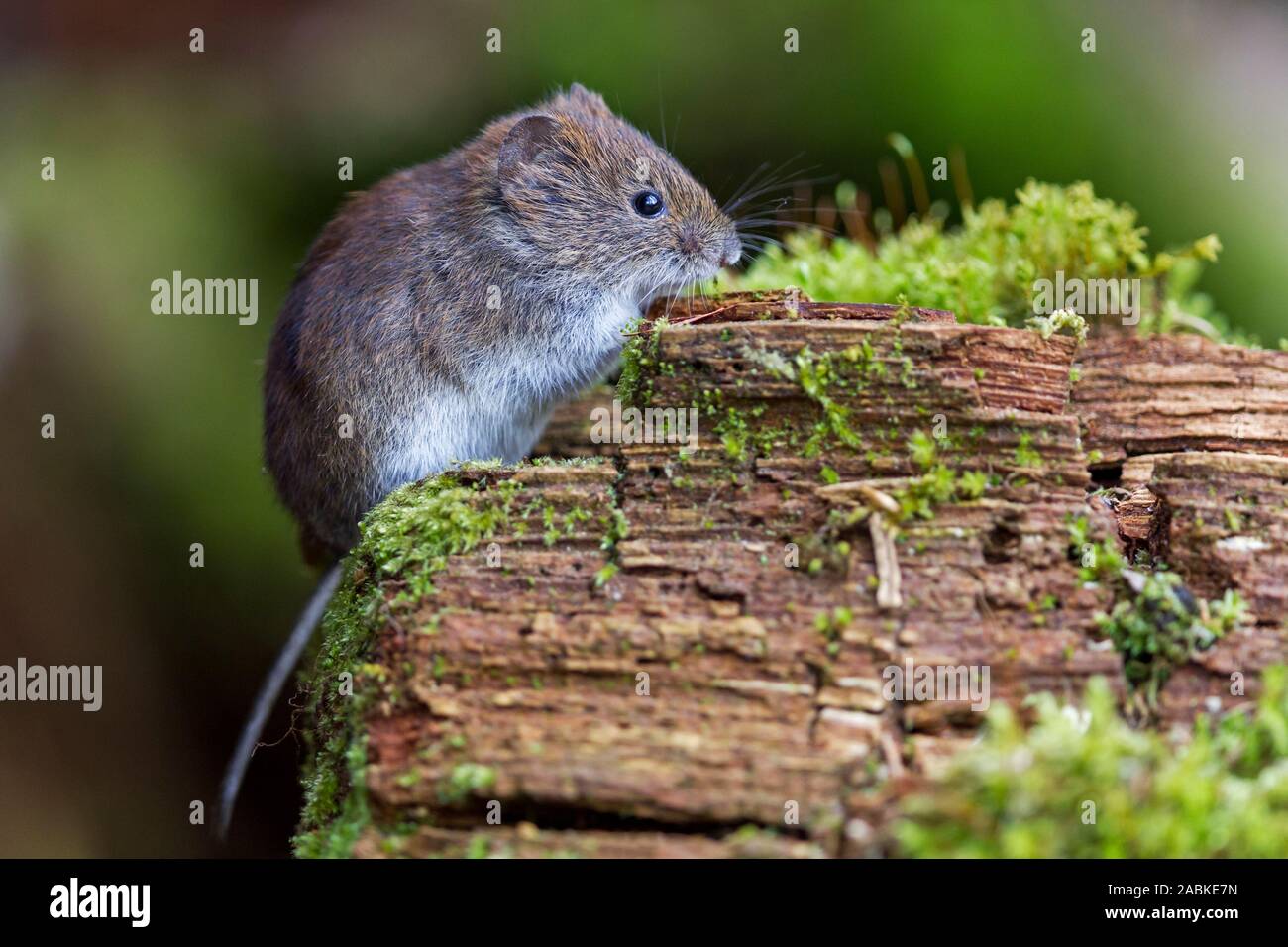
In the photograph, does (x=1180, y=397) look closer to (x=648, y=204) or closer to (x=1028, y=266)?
(x=1028, y=266)

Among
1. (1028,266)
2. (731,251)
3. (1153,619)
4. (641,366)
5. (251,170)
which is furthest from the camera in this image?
(251,170)

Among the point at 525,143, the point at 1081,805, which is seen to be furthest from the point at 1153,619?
the point at 525,143

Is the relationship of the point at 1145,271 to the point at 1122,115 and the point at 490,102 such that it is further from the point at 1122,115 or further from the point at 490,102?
the point at 490,102

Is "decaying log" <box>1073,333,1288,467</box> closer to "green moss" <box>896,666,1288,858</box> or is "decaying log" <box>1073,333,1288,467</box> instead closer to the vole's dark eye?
"green moss" <box>896,666,1288,858</box>

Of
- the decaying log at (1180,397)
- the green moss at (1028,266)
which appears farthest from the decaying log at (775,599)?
the green moss at (1028,266)

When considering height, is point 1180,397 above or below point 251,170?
below

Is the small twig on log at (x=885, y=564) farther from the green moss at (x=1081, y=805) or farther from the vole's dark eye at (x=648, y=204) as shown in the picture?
the vole's dark eye at (x=648, y=204)

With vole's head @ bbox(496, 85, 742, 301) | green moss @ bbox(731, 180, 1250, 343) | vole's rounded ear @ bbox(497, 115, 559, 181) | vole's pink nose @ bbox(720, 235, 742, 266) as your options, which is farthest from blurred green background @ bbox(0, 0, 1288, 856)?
vole's rounded ear @ bbox(497, 115, 559, 181)
